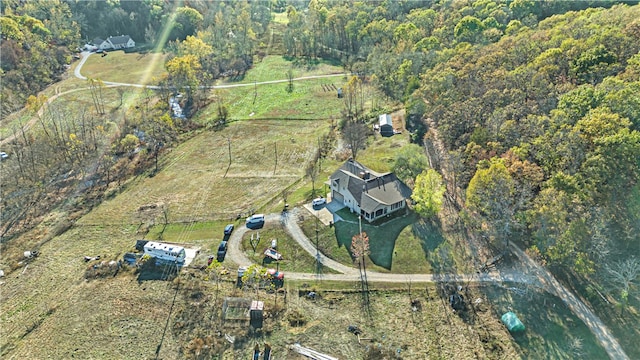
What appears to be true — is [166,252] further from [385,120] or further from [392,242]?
[385,120]

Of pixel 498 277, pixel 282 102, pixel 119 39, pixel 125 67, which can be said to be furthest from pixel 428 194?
pixel 119 39

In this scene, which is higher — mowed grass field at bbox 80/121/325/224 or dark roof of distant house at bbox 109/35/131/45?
dark roof of distant house at bbox 109/35/131/45

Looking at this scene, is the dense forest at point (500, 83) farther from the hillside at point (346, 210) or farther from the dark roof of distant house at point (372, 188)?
the dark roof of distant house at point (372, 188)

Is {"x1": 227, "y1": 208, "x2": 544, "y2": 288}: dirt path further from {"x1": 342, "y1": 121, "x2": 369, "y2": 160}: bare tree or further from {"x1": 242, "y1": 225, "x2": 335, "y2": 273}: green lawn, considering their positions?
{"x1": 342, "y1": 121, "x2": 369, "y2": 160}: bare tree

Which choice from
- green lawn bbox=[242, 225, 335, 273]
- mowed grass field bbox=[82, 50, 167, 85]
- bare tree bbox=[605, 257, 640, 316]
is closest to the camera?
bare tree bbox=[605, 257, 640, 316]

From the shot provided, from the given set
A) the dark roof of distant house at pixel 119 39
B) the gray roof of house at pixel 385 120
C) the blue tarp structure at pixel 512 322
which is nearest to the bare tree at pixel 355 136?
the gray roof of house at pixel 385 120

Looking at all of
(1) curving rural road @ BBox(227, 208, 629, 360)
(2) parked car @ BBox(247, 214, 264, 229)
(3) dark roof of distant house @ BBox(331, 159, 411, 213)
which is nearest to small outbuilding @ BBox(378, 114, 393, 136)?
(3) dark roof of distant house @ BBox(331, 159, 411, 213)
